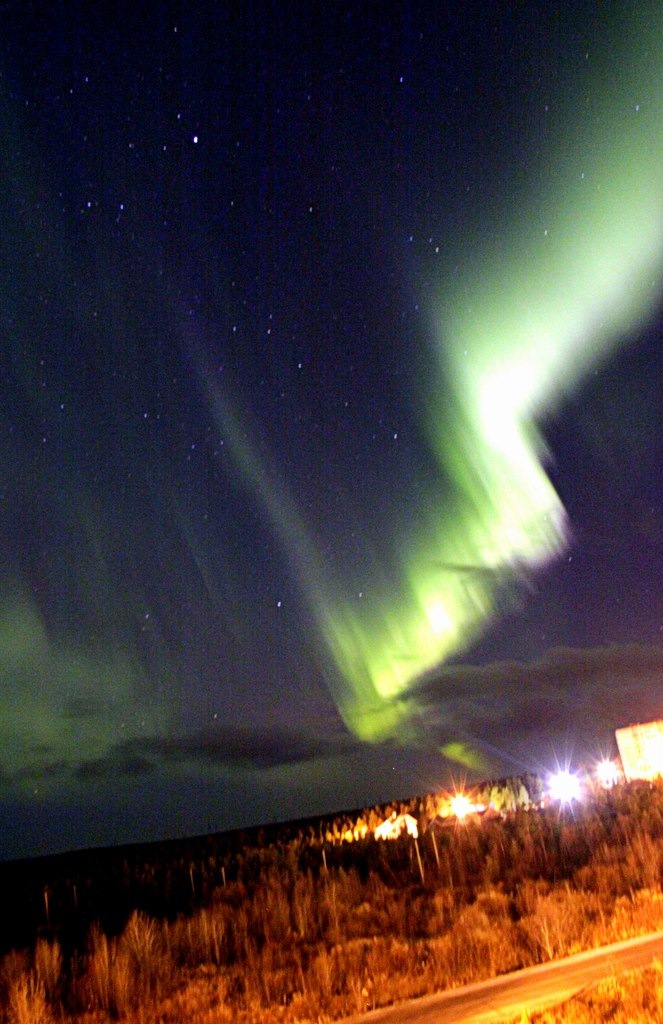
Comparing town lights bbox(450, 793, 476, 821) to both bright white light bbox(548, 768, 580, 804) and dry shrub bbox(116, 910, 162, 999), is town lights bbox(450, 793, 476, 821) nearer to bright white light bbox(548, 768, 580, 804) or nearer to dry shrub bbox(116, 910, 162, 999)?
bright white light bbox(548, 768, 580, 804)

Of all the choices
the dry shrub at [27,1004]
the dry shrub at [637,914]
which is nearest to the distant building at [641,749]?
the dry shrub at [637,914]

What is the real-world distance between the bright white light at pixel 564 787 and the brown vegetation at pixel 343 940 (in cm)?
2044

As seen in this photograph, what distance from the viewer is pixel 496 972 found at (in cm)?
1077

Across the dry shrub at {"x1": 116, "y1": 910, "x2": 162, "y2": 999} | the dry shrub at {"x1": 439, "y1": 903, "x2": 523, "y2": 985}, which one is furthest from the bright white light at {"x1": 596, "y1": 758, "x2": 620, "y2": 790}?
the dry shrub at {"x1": 116, "y1": 910, "x2": 162, "y2": 999}

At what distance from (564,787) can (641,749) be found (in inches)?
269

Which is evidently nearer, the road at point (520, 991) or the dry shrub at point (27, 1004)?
the road at point (520, 991)

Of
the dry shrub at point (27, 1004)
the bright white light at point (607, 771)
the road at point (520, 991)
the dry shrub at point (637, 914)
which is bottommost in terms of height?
the road at point (520, 991)

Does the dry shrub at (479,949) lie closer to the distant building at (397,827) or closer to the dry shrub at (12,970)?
the dry shrub at (12,970)

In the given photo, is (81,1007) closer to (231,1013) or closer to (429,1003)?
(231,1013)

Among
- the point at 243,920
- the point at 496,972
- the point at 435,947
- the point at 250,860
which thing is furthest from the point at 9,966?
the point at 250,860

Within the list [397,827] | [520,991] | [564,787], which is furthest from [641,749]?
[520,991]

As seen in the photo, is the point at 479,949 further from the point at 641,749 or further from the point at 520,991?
the point at 641,749

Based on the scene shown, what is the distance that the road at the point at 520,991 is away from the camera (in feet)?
28.0

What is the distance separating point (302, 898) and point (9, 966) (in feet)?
18.7
